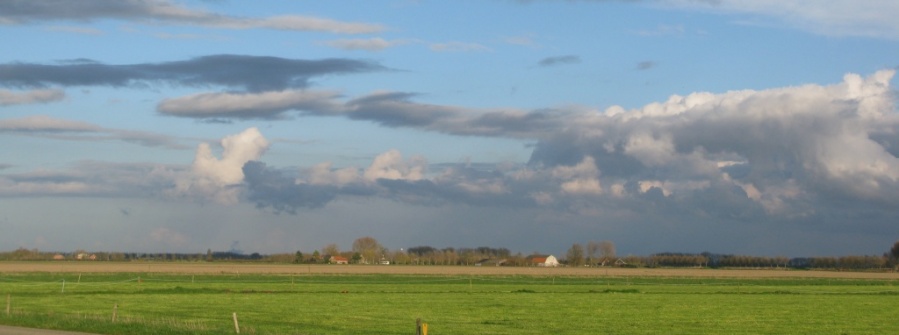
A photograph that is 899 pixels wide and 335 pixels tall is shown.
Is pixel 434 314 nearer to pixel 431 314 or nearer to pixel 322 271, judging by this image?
pixel 431 314

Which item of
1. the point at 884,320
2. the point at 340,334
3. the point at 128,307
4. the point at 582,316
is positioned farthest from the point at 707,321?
the point at 128,307

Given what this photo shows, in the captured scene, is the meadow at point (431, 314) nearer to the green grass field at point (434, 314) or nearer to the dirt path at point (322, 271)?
the green grass field at point (434, 314)

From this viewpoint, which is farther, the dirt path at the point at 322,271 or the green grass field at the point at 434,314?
the dirt path at the point at 322,271

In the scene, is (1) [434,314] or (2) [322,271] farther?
(2) [322,271]

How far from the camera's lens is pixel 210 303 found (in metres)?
54.5

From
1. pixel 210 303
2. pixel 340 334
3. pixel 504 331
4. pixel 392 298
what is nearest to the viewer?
pixel 340 334

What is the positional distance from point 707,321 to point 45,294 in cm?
4129

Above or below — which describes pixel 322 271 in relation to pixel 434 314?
above

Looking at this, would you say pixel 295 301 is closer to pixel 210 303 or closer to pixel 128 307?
pixel 210 303

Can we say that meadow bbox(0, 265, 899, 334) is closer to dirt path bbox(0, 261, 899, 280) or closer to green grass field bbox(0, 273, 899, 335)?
green grass field bbox(0, 273, 899, 335)

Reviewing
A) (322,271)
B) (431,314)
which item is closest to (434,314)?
(431,314)

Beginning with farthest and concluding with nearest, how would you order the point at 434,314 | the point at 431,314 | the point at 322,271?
the point at 322,271, the point at 434,314, the point at 431,314

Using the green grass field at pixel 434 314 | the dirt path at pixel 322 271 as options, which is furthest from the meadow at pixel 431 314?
the dirt path at pixel 322 271

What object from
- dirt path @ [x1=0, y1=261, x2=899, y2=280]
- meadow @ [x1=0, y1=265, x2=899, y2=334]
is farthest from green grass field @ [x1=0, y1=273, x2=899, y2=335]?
dirt path @ [x1=0, y1=261, x2=899, y2=280]
